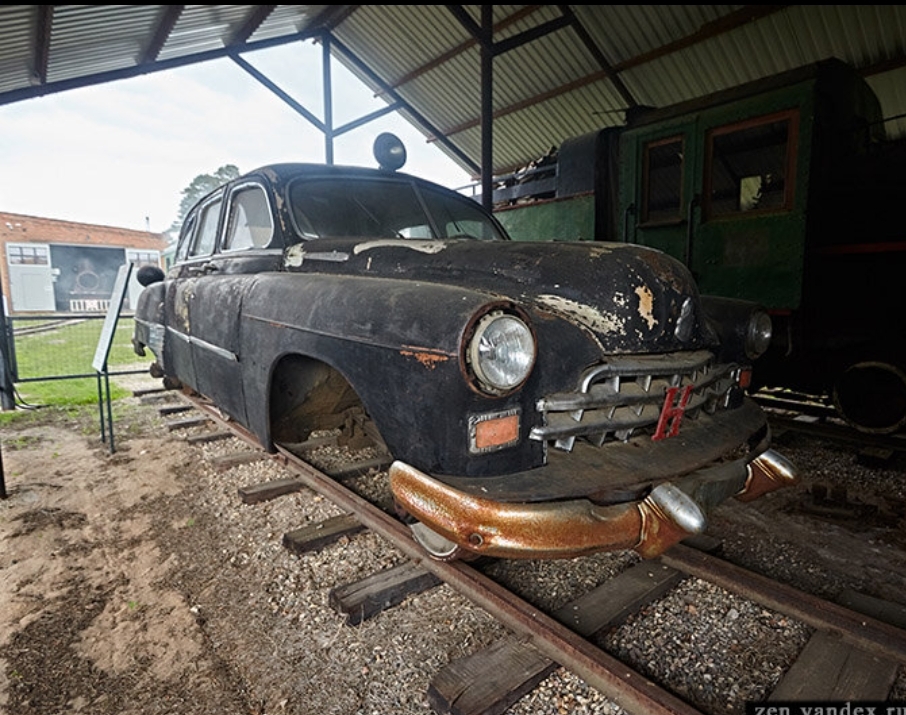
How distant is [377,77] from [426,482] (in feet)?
48.5

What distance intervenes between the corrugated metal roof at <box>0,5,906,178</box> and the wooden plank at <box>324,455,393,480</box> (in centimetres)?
532

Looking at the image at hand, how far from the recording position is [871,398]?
4.29m

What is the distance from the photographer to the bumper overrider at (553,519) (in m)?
1.44

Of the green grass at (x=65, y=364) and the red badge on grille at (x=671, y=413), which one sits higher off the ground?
the red badge on grille at (x=671, y=413)

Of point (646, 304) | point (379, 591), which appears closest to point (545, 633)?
point (379, 591)

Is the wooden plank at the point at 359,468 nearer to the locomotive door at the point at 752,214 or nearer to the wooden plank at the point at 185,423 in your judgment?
the wooden plank at the point at 185,423

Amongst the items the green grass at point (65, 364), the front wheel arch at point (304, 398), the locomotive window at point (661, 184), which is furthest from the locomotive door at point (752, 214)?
the green grass at point (65, 364)

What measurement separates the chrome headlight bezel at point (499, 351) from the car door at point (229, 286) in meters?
1.65

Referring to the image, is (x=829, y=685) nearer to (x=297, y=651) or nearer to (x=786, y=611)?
(x=786, y=611)

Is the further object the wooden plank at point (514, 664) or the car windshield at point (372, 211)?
the car windshield at point (372, 211)

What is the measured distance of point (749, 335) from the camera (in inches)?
97.7

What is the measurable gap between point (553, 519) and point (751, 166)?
462cm

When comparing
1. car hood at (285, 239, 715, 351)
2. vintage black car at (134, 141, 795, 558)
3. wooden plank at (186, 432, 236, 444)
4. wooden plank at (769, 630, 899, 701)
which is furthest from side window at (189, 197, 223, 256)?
wooden plank at (769, 630, 899, 701)

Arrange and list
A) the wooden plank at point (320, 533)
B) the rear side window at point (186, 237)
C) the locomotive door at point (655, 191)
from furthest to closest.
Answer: the locomotive door at point (655, 191)
the rear side window at point (186, 237)
the wooden plank at point (320, 533)
